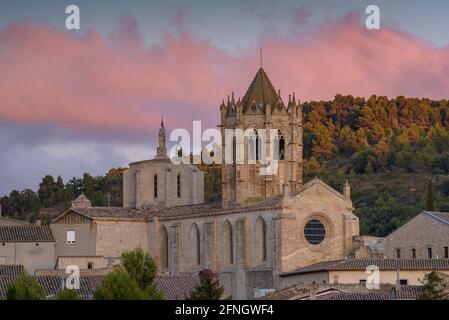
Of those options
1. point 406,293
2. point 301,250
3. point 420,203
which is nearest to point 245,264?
point 301,250

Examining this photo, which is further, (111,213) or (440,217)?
(111,213)

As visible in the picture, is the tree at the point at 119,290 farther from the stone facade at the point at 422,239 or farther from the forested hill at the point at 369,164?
the forested hill at the point at 369,164

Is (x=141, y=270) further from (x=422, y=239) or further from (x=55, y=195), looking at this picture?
(x=55, y=195)

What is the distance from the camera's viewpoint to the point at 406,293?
65.4 m

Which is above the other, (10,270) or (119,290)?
(10,270)

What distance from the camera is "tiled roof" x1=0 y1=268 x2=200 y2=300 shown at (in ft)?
220

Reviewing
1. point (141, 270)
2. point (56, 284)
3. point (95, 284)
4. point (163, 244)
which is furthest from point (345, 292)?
point (163, 244)

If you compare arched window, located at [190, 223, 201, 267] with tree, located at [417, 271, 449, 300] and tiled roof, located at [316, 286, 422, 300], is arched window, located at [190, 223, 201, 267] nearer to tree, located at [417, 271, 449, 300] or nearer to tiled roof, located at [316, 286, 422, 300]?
tiled roof, located at [316, 286, 422, 300]

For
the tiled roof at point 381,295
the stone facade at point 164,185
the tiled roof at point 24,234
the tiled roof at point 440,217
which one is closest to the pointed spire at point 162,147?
the stone facade at point 164,185

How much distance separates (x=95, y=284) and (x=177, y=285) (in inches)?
222

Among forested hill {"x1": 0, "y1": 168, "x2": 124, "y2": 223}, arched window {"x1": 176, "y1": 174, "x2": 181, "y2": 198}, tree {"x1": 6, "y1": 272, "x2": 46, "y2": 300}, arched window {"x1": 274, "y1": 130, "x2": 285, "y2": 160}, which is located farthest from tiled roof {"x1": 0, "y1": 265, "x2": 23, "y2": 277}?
forested hill {"x1": 0, "y1": 168, "x2": 124, "y2": 223}

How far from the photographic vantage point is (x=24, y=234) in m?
90.2

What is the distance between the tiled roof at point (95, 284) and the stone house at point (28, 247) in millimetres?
11512
